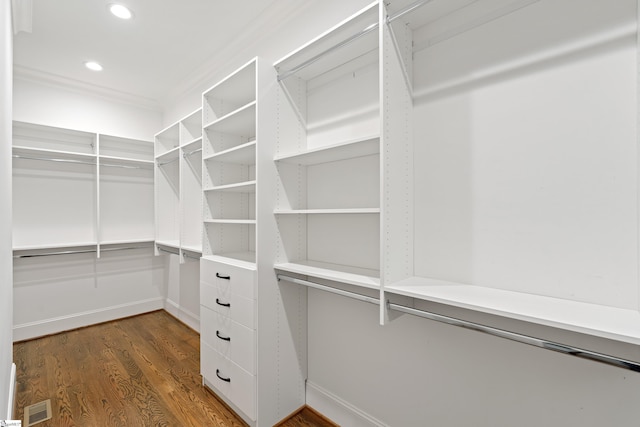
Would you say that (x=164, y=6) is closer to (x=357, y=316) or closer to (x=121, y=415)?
(x=357, y=316)

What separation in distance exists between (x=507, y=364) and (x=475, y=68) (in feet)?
4.18

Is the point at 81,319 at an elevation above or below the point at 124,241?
below

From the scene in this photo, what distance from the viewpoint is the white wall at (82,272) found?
3.12 m

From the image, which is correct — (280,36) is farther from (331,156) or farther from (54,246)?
(54,246)

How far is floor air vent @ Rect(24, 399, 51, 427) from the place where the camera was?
6.19 feet

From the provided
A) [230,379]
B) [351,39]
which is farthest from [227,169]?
[230,379]

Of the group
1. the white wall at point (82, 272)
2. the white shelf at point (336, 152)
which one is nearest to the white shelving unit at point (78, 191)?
the white wall at point (82, 272)

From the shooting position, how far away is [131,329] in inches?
132

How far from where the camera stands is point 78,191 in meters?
3.40

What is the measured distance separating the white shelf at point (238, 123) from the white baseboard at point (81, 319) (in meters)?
2.79

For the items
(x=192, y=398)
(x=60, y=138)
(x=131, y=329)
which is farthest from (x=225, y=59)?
(x=131, y=329)

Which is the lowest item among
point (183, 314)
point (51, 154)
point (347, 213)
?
point (183, 314)

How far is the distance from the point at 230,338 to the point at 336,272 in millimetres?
933

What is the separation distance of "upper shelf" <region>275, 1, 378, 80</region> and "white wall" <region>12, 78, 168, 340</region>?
2.95m
